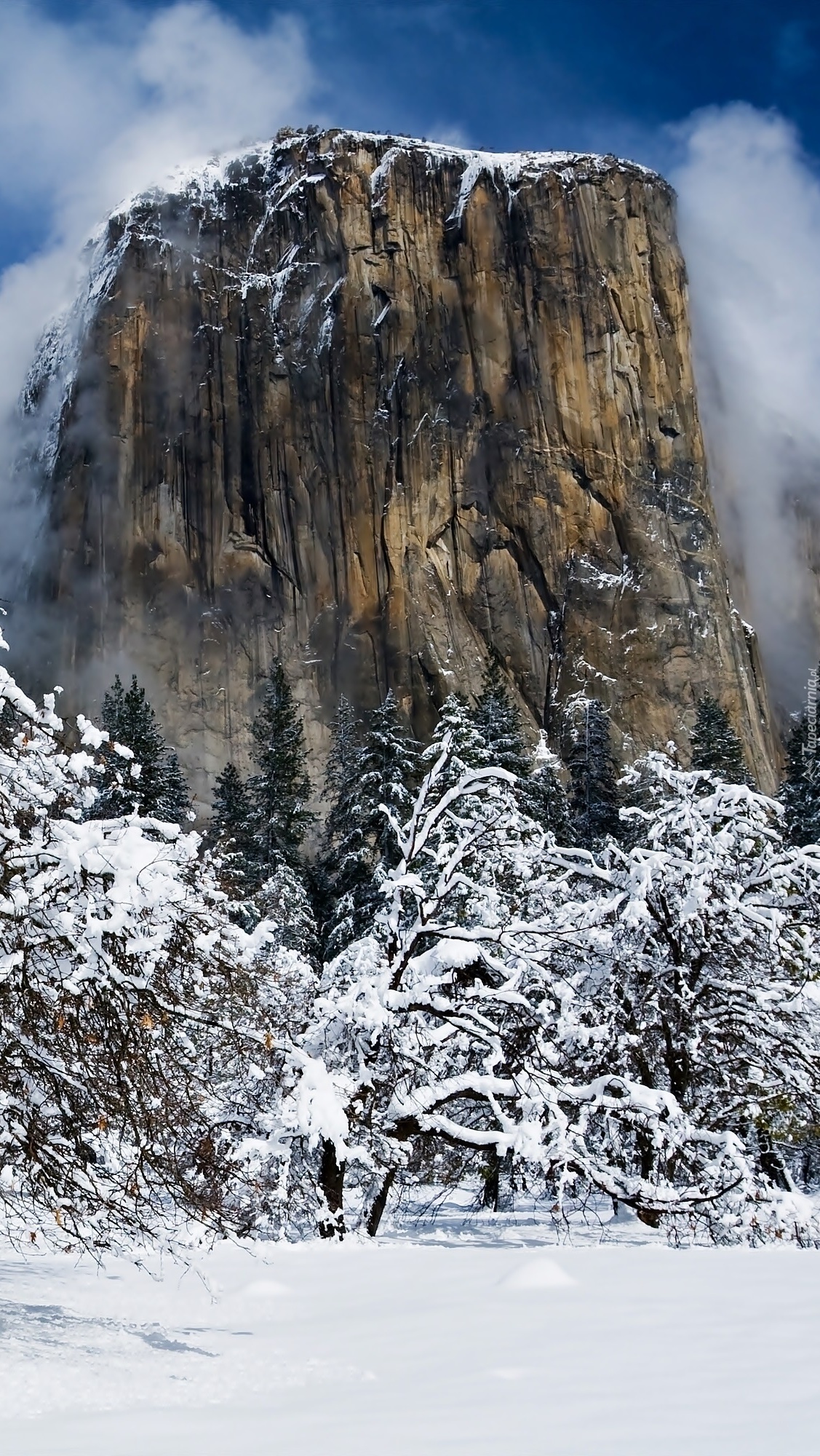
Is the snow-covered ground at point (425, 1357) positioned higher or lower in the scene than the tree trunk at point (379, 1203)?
lower

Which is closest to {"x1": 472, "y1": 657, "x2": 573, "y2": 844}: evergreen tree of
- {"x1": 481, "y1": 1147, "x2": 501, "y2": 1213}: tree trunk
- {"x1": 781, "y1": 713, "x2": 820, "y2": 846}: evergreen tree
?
{"x1": 781, "y1": 713, "x2": 820, "y2": 846}: evergreen tree

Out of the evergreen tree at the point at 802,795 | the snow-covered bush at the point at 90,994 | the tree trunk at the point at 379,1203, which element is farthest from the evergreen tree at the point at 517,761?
the snow-covered bush at the point at 90,994

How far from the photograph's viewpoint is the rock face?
74.6m

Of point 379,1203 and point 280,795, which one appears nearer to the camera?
point 379,1203

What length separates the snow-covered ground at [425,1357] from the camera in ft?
10.5

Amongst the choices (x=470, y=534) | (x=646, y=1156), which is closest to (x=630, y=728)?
(x=470, y=534)

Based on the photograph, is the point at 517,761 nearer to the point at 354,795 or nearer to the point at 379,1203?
the point at 354,795

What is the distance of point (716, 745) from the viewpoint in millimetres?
49219

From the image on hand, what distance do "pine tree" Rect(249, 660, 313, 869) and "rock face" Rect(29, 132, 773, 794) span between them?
17.8 m

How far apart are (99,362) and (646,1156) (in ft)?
262

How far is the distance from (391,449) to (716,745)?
36759 mm

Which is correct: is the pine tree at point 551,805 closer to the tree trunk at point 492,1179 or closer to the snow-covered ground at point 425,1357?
the tree trunk at point 492,1179

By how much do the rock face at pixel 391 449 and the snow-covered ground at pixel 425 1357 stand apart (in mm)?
65482

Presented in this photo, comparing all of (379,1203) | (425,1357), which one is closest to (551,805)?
(379,1203)
